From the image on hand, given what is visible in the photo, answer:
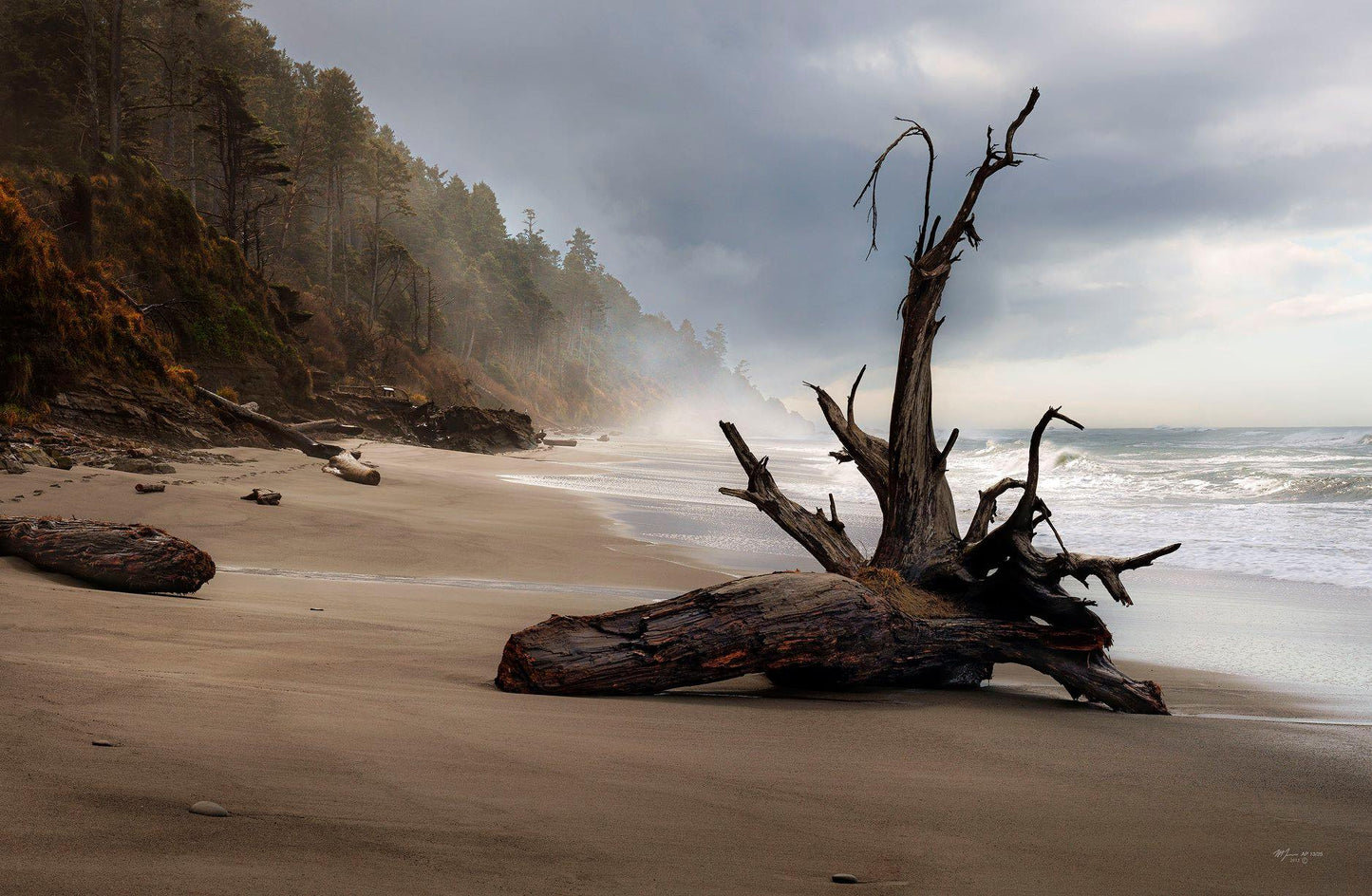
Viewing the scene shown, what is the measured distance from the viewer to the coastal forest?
39.7 ft

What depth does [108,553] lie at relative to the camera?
4488mm

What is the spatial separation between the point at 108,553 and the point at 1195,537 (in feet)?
41.4

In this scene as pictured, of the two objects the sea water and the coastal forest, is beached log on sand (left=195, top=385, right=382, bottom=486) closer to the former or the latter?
the coastal forest

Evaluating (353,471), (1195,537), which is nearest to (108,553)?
(353,471)

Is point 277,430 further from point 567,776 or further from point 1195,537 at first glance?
point 1195,537

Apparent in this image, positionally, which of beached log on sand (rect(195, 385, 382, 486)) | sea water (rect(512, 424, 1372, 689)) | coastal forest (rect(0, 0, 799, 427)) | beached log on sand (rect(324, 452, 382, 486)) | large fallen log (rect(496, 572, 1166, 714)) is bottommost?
sea water (rect(512, 424, 1372, 689))

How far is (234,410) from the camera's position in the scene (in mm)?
13797

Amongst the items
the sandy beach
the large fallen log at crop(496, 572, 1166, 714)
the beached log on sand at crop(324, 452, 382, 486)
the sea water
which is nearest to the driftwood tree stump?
the large fallen log at crop(496, 572, 1166, 714)

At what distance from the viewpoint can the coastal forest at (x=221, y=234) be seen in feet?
39.7

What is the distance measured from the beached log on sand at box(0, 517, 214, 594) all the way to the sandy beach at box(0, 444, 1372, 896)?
208mm

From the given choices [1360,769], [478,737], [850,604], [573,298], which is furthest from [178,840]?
[573,298]

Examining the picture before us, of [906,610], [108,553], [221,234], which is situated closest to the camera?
[906,610]

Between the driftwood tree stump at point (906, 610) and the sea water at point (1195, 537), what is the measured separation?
1.84 meters

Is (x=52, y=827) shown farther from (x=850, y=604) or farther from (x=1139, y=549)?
(x=1139, y=549)
